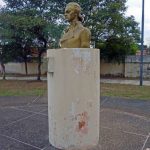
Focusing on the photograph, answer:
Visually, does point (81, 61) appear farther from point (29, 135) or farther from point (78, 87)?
point (29, 135)

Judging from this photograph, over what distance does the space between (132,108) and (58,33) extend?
8.98m

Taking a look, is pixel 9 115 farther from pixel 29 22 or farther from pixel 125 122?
pixel 29 22

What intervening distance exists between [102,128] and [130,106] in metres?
2.98

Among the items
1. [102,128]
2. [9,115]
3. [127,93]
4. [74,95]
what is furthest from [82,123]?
[127,93]

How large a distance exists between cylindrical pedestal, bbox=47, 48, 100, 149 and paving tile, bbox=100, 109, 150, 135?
4.64 ft

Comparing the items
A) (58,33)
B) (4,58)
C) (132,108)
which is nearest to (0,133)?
(132,108)

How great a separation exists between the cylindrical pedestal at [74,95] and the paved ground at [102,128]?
0.36 meters

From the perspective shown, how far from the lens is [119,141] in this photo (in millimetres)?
5055

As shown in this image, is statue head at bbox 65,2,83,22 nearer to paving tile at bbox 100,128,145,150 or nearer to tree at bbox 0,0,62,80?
paving tile at bbox 100,128,145,150

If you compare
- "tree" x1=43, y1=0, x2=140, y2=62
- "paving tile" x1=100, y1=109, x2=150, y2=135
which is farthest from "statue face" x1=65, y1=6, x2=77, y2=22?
"tree" x1=43, y1=0, x2=140, y2=62

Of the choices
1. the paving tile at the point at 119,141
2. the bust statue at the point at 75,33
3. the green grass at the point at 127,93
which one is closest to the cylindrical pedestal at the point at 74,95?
the bust statue at the point at 75,33

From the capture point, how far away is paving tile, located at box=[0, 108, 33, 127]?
6.45 metres

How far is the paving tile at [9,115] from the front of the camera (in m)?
6.45

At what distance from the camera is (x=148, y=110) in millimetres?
8016
